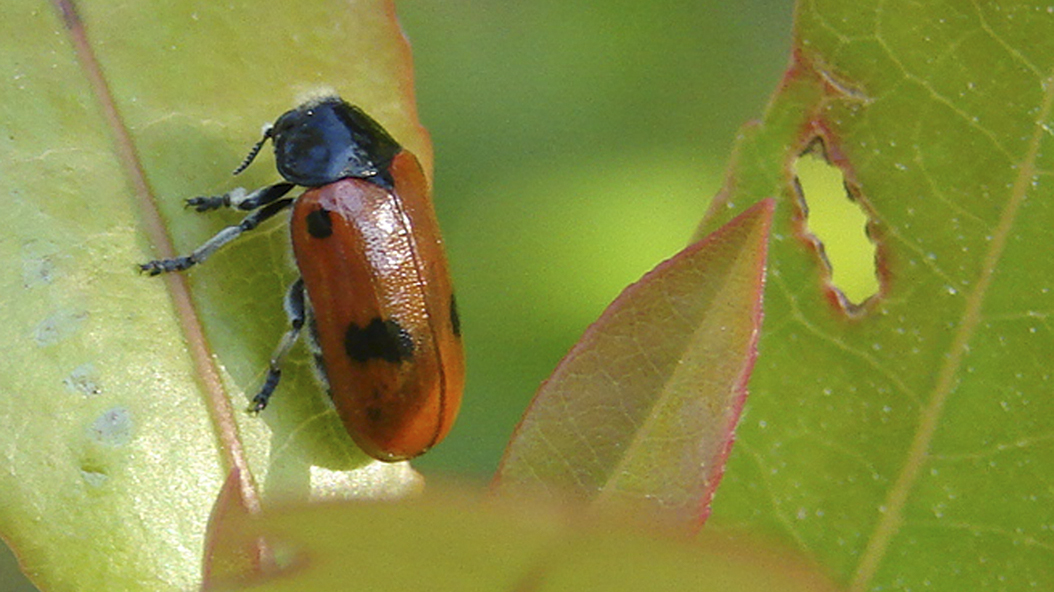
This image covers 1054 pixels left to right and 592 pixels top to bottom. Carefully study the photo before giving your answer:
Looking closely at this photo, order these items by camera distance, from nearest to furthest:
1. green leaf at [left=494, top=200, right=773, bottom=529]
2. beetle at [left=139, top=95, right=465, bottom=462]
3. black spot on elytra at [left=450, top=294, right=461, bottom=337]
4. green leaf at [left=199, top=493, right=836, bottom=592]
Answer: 1. green leaf at [left=199, top=493, right=836, bottom=592]
2. green leaf at [left=494, top=200, right=773, bottom=529]
3. beetle at [left=139, top=95, right=465, bottom=462]
4. black spot on elytra at [left=450, top=294, right=461, bottom=337]

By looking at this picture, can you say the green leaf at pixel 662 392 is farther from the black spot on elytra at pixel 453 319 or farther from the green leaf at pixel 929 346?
the black spot on elytra at pixel 453 319

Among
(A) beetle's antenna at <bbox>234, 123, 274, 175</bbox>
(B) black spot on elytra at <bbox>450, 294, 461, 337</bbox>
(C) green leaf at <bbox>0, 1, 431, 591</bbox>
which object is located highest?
(B) black spot on elytra at <bbox>450, 294, 461, 337</bbox>

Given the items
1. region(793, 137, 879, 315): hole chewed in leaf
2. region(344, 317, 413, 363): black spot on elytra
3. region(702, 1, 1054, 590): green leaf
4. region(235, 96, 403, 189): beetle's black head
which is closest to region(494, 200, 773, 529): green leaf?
region(702, 1, 1054, 590): green leaf

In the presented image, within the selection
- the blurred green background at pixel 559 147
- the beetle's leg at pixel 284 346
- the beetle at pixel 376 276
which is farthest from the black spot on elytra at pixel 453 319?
the blurred green background at pixel 559 147

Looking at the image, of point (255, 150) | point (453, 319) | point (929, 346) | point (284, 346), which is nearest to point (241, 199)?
point (255, 150)

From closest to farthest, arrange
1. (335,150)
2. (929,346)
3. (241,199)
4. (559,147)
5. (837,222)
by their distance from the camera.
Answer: (929,346) → (241,199) → (335,150) → (837,222) → (559,147)

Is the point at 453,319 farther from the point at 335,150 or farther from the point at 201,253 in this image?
the point at 201,253

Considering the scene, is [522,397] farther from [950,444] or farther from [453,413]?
[950,444]

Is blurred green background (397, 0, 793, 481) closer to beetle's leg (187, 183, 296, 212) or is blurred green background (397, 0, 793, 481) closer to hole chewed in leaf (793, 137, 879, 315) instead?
hole chewed in leaf (793, 137, 879, 315)
